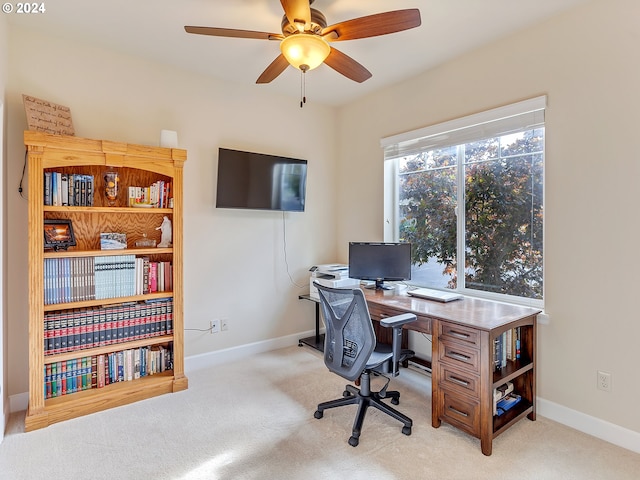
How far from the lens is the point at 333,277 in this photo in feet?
11.2

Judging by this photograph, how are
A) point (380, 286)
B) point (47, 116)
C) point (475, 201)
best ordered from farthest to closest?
1. point (380, 286)
2. point (475, 201)
3. point (47, 116)

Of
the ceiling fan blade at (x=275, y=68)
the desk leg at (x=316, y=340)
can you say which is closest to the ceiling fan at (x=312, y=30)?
the ceiling fan blade at (x=275, y=68)

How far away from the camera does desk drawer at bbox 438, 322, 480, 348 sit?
6.76 feet

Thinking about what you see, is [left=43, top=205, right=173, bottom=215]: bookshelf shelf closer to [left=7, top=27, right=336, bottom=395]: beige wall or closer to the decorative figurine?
the decorative figurine

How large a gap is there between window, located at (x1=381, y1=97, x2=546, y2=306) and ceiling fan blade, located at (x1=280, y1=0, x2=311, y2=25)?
1.59 meters

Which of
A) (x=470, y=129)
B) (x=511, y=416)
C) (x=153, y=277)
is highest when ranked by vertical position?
(x=470, y=129)

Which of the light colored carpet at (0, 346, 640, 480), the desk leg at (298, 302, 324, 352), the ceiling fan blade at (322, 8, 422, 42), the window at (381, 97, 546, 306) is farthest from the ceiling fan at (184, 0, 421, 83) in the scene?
the desk leg at (298, 302, 324, 352)

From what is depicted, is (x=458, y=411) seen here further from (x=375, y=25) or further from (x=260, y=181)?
(x=260, y=181)

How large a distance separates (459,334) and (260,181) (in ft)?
7.24

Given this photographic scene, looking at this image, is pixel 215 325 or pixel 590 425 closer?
pixel 590 425

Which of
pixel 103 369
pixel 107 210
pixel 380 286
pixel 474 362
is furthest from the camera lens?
pixel 380 286

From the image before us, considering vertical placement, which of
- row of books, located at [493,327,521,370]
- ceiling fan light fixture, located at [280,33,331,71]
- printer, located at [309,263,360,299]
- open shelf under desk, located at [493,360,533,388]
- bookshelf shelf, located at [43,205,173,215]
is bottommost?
open shelf under desk, located at [493,360,533,388]

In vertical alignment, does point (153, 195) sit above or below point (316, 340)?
above

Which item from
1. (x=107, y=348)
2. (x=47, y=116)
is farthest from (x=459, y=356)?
(x=47, y=116)
